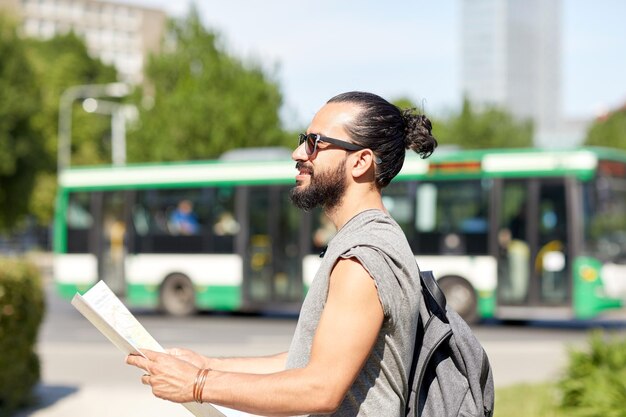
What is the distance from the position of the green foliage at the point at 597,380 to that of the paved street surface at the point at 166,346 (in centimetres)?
38

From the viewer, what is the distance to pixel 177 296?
19.7 meters

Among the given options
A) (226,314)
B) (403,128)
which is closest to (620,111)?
(226,314)

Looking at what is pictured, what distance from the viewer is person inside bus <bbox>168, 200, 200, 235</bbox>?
63.8 ft

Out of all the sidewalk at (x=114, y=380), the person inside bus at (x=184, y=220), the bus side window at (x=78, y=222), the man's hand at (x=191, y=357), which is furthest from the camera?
the bus side window at (x=78, y=222)

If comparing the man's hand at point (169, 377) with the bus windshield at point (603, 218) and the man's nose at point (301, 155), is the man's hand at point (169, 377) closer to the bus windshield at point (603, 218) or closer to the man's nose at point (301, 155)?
the man's nose at point (301, 155)

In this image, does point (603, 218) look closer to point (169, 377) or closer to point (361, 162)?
point (361, 162)

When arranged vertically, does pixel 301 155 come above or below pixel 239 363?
above

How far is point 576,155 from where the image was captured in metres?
16.8

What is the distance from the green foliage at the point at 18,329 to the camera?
7879mm

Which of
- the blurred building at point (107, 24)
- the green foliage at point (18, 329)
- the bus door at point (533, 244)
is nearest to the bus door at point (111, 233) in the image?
the bus door at point (533, 244)

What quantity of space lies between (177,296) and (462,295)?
5.39 metres

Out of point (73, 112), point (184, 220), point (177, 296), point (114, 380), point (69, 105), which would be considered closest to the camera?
point (114, 380)

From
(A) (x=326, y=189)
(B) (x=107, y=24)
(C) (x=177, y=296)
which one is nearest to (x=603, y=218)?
(C) (x=177, y=296)

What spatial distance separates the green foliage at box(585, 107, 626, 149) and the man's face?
2089 inches
